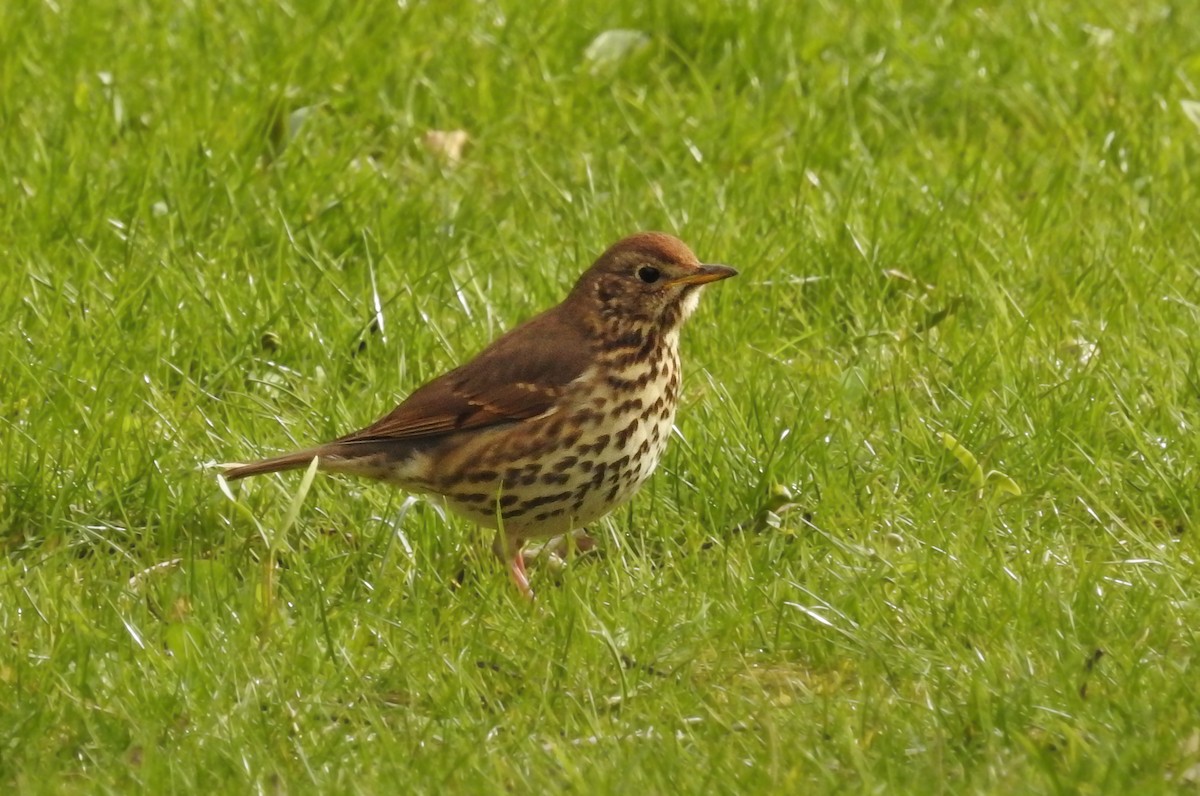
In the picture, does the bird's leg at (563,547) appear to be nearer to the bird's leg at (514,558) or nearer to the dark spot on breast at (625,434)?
the bird's leg at (514,558)

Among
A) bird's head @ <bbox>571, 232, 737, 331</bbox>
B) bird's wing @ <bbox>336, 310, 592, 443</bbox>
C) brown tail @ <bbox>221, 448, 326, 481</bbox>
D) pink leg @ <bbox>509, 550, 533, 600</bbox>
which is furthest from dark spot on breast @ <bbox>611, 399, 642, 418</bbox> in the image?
brown tail @ <bbox>221, 448, 326, 481</bbox>

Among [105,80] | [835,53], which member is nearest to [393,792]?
[105,80]

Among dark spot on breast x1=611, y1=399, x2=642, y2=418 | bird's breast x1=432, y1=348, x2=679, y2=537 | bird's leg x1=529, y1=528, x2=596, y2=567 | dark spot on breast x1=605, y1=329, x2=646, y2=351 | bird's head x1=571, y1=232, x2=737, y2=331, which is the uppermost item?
bird's head x1=571, y1=232, x2=737, y2=331

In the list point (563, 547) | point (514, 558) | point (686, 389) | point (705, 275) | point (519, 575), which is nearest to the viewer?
point (519, 575)

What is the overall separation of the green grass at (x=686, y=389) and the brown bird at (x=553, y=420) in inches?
6.4

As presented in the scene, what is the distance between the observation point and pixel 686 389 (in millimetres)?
6215

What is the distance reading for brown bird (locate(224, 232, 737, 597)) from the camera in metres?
5.19

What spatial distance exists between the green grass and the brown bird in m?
0.16

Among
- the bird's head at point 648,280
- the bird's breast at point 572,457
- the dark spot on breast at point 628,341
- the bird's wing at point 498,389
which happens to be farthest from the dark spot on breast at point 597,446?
the bird's head at point 648,280

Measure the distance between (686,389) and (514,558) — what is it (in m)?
1.10

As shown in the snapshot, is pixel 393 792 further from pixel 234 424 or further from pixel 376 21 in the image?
pixel 376 21

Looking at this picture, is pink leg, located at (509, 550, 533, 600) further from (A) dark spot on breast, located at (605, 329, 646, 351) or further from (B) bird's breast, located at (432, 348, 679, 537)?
(A) dark spot on breast, located at (605, 329, 646, 351)

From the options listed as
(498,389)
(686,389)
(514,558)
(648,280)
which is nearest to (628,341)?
(648,280)

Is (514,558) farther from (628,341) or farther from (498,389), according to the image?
(628,341)
